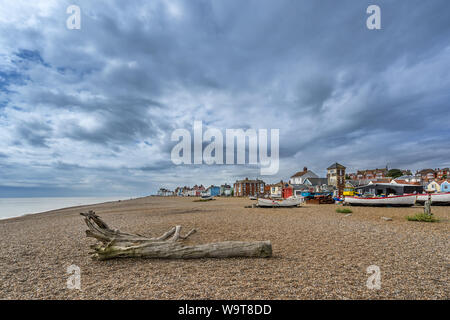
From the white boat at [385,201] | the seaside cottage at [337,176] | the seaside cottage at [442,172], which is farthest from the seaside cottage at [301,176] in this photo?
the seaside cottage at [442,172]

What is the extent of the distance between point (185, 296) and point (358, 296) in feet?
12.4

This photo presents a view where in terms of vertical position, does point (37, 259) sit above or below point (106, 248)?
below

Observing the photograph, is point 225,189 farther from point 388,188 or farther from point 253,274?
point 253,274

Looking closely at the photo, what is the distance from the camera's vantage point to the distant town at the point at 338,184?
45.3 meters

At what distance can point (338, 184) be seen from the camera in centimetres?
6806

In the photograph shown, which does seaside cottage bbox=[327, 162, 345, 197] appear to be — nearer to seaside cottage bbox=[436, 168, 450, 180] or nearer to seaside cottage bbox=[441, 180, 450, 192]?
seaside cottage bbox=[441, 180, 450, 192]

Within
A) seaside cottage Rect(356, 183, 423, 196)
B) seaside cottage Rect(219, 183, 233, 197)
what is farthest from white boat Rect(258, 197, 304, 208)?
seaside cottage Rect(219, 183, 233, 197)

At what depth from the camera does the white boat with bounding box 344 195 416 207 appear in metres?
28.7

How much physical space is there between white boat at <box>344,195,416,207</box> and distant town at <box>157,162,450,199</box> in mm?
3087

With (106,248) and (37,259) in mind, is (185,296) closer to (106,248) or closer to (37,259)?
(106,248)

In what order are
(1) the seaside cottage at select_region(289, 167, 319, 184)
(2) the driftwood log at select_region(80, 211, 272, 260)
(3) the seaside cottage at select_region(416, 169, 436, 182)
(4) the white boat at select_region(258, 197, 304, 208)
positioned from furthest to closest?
(3) the seaside cottage at select_region(416, 169, 436, 182), (1) the seaside cottage at select_region(289, 167, 319, 184), (4) the white boat at select_region(258, 197, 304, 208), (2) the driftwood log at select_region(80, 211, 272, 260)

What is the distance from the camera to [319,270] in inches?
245
